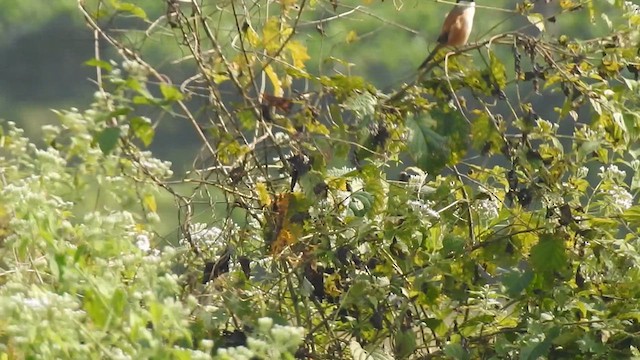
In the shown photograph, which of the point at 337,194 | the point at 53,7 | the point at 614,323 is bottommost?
the point at 614,323

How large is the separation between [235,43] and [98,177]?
0.63m

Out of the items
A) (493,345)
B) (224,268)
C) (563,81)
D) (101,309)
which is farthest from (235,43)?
(101,309)

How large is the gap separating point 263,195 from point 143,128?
0.38 metres

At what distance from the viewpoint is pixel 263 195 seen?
7.94ft

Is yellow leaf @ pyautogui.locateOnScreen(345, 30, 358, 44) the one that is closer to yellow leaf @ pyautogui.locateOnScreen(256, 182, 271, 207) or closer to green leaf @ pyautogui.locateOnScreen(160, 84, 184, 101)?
yellow leaf @ pyautogui.locateOnScreen(256, 182, 271, 207)

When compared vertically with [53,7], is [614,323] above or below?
below

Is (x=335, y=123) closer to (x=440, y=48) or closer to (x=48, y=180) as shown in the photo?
(x=440, y=48)

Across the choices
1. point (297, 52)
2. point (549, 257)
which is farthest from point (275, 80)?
point (549, 257)

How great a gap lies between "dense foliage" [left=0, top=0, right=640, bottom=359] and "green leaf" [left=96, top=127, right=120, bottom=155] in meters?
0.09

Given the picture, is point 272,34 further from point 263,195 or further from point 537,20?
point 537,20

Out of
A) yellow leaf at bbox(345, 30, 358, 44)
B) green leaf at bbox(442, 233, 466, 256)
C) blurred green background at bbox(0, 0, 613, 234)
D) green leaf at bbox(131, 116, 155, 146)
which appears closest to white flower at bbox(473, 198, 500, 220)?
green leaf at bbox(442, 233, 466, 256)

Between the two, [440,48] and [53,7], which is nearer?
[440,48]

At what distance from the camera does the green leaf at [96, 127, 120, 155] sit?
6.57 ft

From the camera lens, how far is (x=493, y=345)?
2557 mm
